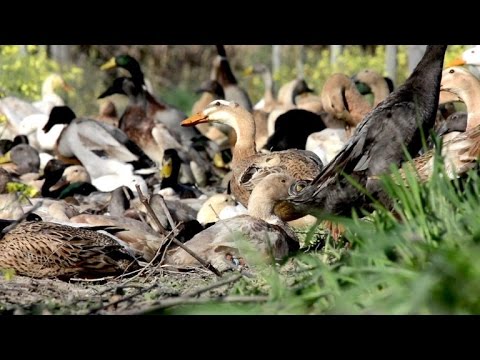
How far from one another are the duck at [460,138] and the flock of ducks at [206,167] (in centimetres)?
1

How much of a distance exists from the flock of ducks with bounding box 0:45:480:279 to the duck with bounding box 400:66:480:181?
0.04 feet

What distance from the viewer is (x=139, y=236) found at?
796 centimetres

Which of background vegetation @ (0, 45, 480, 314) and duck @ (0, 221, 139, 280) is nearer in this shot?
background vegetation @ (0, 45, 480, 314)

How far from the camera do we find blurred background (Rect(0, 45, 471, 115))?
670 inches

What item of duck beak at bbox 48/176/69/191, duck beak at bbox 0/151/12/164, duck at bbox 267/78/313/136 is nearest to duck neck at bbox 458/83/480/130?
duck beak at bbox 48/176/69/191

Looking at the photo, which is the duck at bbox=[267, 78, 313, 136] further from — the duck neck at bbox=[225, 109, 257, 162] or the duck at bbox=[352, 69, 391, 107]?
the duck neck at bbox=[225, 109, 257, 162]

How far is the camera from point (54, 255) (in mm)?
6863

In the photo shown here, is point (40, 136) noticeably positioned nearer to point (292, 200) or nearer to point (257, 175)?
point (257, 175)

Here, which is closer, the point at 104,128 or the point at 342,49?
the point at 104,128

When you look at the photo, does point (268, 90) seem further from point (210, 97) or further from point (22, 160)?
point (22, 160)

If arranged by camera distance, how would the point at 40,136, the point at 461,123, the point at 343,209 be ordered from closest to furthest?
the point at 343,209, the point at 461,123, the point at 40,136
